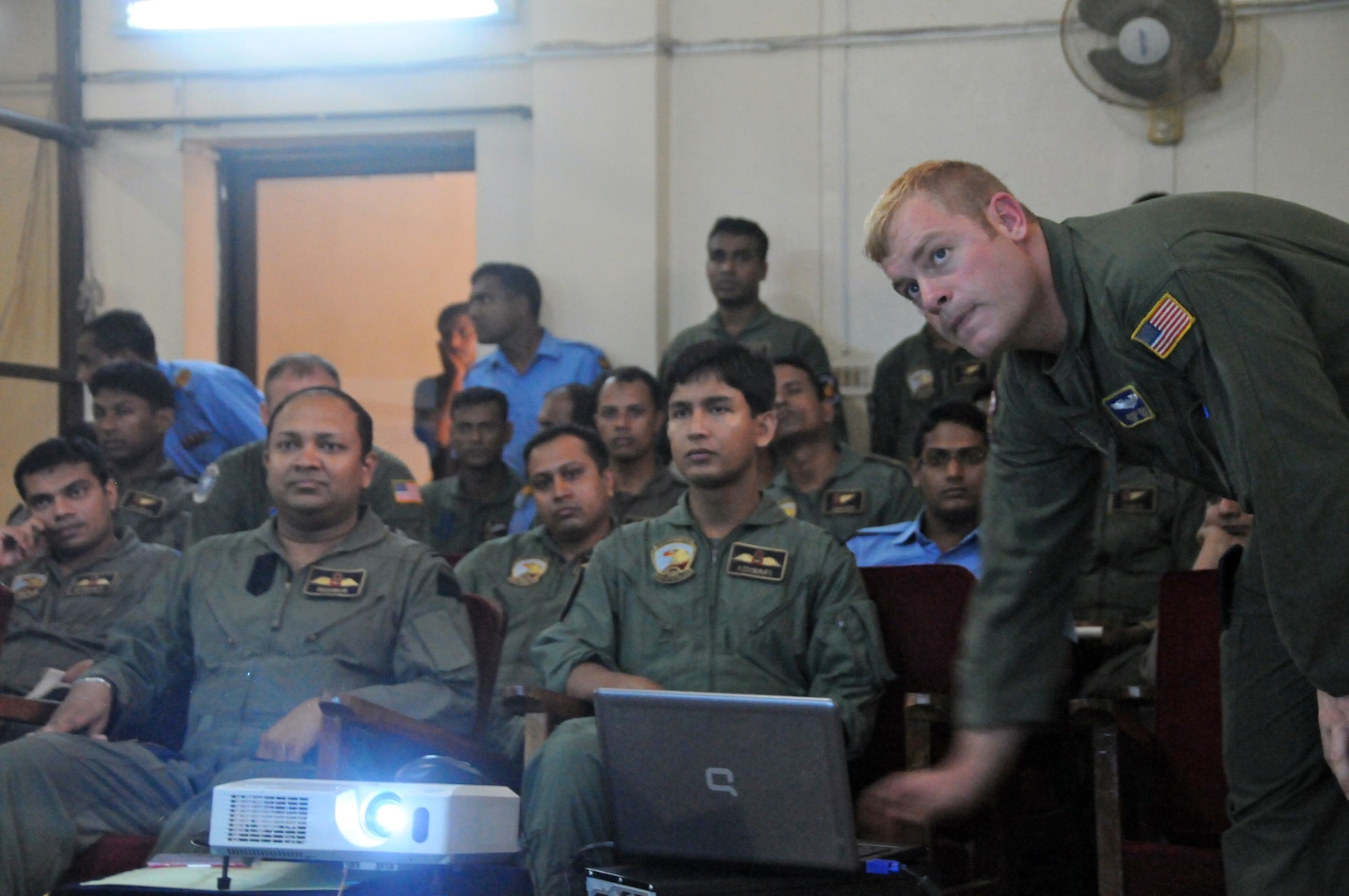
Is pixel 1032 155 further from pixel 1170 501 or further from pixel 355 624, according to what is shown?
pixel 355 624

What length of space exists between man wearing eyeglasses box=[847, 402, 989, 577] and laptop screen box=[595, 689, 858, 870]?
4.86 feet

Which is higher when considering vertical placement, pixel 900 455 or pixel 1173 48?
pixel 1173 48

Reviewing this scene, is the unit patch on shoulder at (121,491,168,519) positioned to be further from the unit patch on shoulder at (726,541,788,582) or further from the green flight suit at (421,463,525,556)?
the unit patch on shoulder at (726,541,788,582)

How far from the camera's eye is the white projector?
7.01ft

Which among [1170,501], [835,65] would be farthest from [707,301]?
[1170,501]

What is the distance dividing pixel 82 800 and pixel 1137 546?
262cm

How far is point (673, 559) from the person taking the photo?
3.18 metres

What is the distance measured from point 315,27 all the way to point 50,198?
1.34 metres

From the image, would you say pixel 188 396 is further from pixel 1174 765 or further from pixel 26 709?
pixel 1174 765

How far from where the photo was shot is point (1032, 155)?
5602mm

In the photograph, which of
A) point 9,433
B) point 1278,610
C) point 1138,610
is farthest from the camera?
point 9,433

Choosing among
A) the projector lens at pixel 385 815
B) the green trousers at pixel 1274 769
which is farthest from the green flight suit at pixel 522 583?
the green trousers at pixel 1274 769

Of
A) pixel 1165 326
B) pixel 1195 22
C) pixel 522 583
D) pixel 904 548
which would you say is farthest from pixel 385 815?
pixel 1195 22

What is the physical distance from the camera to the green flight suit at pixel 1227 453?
146 centimetres
